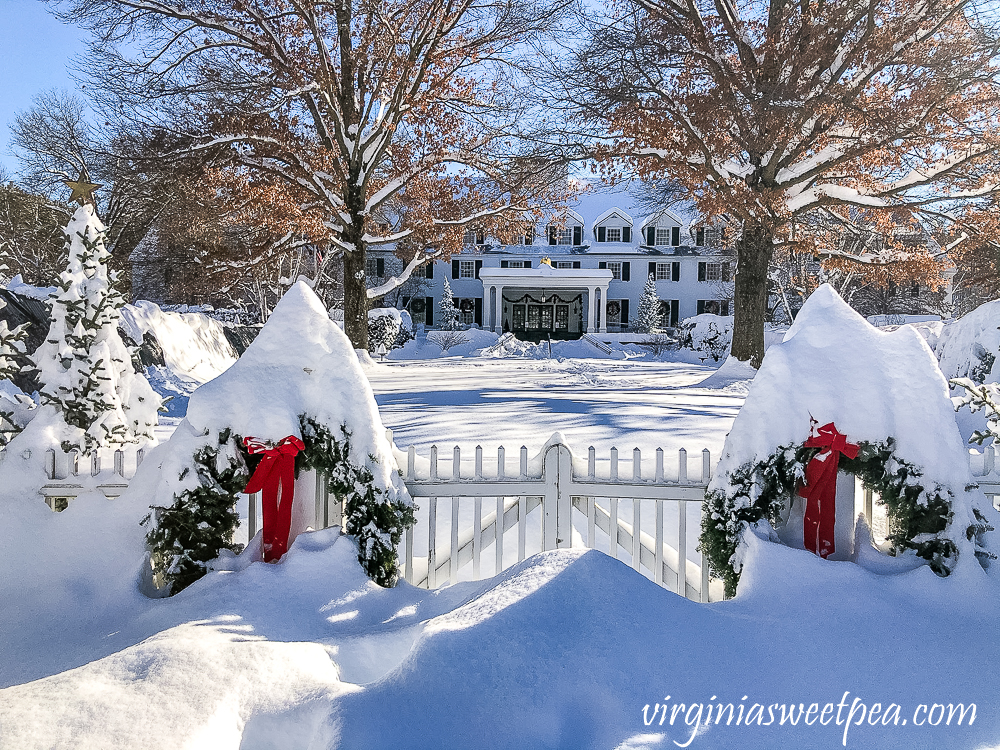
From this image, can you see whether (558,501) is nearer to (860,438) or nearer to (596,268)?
(860,438)

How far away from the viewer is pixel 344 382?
403 cm

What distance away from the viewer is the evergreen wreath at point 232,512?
3830 millimetres

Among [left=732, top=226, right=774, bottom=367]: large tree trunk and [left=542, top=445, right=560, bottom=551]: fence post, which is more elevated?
[left=732, top=226, right=774, bottom=367]: large tree trunk

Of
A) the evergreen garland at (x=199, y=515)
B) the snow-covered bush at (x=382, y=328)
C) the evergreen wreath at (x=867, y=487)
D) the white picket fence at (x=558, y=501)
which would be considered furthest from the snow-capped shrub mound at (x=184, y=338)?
the evergreen wreath at (x=867, y=487)

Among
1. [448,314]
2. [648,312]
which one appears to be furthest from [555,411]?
[648,312]

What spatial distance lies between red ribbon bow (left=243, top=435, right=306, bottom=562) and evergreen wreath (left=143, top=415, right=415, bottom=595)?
0.15 metres

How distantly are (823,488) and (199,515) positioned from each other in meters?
3.70

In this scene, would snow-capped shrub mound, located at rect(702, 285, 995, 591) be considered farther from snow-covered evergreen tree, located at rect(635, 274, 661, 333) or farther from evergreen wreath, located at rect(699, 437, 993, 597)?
snow-covered evergreen tree, located at rect(635, 274, 661, 333)

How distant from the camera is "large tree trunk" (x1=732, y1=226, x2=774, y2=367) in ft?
49.7

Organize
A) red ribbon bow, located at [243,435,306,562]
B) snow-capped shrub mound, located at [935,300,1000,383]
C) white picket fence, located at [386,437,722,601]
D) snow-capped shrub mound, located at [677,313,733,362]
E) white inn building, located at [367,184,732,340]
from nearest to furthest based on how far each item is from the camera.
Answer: red ribbon bow, located at [243,435,306,562] → white picket fence, located at [386,437,722,601] → snow-capped shrub mound, located at [935,300,1000,383] → snow-capped shrub mound, located at [677,313,733,362] → white inn building, located at [367,184,732,340]

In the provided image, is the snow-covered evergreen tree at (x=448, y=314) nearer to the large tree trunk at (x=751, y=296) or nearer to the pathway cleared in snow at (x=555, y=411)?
the pathway cleared in snow at (x=555, y=411)

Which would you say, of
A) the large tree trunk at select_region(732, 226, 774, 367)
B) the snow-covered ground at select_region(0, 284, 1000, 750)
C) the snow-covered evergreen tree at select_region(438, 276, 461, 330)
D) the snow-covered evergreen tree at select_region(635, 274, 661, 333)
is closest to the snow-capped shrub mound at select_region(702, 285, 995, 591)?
the snow-covered ground at select_region(0, 284, 1000, 750)

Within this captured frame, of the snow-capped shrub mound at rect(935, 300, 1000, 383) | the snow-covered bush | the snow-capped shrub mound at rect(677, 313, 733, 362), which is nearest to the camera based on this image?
the snow-capped shrub mound at rect(935, 300, 1000, 383)

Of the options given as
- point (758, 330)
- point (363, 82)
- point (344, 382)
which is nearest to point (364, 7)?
point (363, 82)
